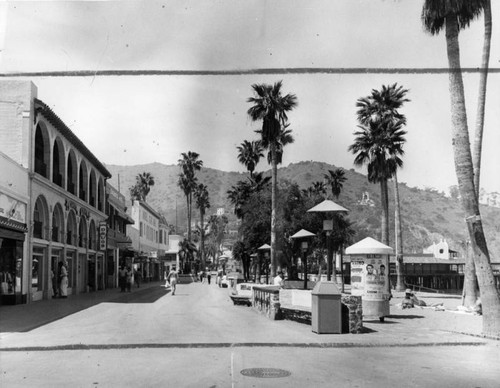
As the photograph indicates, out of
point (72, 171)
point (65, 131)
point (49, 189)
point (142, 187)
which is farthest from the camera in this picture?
point (142, 187)

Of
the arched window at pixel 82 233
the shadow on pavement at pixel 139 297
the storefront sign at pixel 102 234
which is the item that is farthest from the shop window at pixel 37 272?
the storefront sign at pixel 102 234

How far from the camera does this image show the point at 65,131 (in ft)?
98.3

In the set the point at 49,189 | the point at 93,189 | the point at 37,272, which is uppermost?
the point at 93,189

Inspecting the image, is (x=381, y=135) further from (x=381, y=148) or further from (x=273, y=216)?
(x=273, y=216)

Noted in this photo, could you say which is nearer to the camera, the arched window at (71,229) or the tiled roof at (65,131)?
the tiled roof at (65,131)

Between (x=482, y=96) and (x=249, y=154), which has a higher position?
(x=249, y=154)

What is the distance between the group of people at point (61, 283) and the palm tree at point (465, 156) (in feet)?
67.4

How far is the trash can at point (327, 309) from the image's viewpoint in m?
13.5

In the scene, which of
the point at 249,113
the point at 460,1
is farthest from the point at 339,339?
the point at 249,113

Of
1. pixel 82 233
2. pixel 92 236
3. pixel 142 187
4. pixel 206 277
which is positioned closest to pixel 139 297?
pixel 82 233

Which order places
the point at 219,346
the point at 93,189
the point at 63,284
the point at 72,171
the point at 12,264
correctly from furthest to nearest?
the point at 93,189, the point at 72,171, the point at 63,284, the point at 12,264, the point at 219,346

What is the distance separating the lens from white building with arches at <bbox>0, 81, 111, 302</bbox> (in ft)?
81.1

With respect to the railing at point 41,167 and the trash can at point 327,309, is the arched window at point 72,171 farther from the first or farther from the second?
the trash can at point 327,309

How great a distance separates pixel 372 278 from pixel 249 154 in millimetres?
43840
